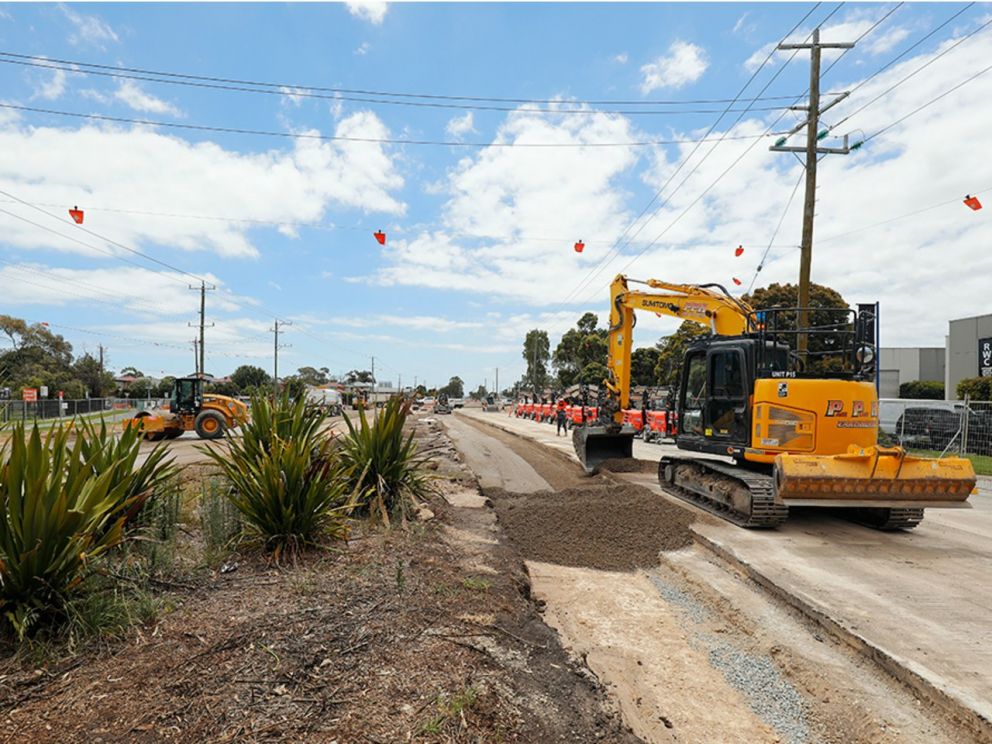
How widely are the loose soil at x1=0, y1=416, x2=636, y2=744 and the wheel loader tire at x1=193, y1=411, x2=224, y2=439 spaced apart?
19955 millimetres

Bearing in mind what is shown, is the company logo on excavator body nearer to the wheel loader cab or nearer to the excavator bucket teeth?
the excavator bucket teeth

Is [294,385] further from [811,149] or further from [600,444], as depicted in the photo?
[811,149]

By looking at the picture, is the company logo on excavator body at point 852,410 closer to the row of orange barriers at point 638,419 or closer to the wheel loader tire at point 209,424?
the row of orange barriers at point 638,419

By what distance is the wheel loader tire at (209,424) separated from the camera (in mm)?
22953

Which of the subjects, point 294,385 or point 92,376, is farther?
point 92,376

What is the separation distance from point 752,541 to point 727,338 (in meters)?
3.48

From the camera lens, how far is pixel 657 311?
12.9 meters

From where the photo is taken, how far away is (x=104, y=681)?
306 centimetres

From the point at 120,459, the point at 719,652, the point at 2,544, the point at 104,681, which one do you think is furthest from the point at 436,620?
the point at 120,459

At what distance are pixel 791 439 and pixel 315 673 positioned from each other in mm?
7166

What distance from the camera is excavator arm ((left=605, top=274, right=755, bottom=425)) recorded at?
40.0 feet

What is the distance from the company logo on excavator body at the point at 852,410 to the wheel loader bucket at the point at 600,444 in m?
5.66

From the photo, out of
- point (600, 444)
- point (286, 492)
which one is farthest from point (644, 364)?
point (286, 492)

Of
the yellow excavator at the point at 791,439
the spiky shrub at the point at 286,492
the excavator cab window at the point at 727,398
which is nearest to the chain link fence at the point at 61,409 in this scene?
the spiky shrub at the point at 286,492
